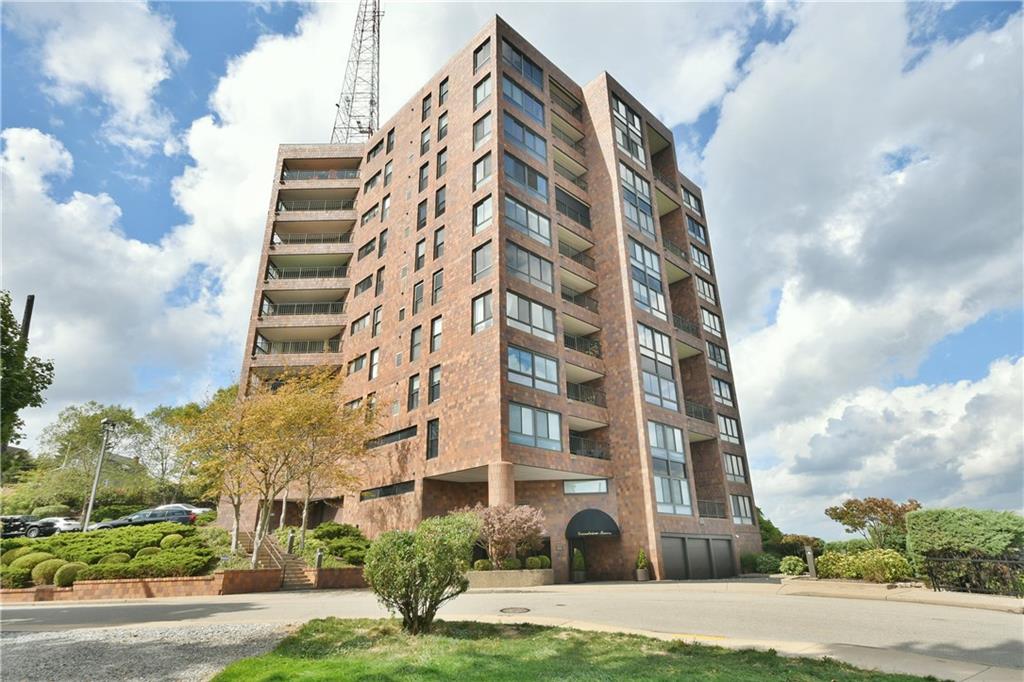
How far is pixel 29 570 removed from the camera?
912 inches

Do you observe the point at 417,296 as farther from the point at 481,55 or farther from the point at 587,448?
the point at 481,55

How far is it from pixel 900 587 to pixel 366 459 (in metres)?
28.5

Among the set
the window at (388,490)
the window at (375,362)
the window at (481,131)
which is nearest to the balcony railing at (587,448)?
the window at (388,490)

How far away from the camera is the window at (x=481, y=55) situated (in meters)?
37.3

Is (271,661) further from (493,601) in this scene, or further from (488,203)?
(488,203)

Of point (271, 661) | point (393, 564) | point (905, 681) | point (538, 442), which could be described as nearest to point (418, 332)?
point (538, 442)

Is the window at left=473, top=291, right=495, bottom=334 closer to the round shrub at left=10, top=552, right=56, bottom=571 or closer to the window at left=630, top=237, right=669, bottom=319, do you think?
the window at left=630, top=237, right=669, bottom=319

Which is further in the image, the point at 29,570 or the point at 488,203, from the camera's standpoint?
the point at 488,203

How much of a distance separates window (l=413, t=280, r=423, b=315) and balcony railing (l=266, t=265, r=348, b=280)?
14.2 m

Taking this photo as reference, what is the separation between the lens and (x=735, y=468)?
42.2 metres

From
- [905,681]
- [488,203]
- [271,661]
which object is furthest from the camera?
[488,203]

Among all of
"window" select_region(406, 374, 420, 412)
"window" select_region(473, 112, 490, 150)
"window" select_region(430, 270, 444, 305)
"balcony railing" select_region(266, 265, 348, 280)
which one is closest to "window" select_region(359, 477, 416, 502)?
"window" select_region(406, 374, 420, 412)

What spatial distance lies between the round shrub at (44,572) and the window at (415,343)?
19370 mm

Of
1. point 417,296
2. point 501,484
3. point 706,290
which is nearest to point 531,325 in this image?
point 501,484
